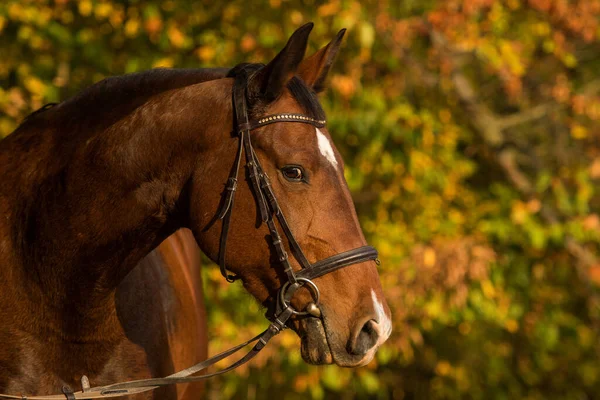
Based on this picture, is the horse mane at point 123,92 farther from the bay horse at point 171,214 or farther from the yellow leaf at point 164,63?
the yellow leaf at point 164,63

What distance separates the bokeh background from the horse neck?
2784 millimetres

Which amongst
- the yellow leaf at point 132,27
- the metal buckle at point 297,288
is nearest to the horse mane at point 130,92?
the metal buckle at point 297,288

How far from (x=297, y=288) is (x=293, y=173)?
1.11 ft

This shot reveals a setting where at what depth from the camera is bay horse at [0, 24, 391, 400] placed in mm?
2594

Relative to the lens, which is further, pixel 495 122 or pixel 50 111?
pixel 495 122

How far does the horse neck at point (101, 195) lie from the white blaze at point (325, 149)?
284 millimetres

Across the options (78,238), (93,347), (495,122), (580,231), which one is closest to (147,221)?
(78,238)

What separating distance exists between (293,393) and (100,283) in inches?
207

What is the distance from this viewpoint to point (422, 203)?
23.0ft

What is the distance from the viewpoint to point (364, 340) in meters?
2.51

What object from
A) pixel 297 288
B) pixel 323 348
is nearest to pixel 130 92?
pixel 297 288

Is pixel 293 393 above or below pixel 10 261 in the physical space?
below

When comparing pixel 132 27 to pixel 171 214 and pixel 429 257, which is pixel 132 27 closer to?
pixel 429 257

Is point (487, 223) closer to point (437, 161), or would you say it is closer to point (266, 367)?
point (437, 161)
